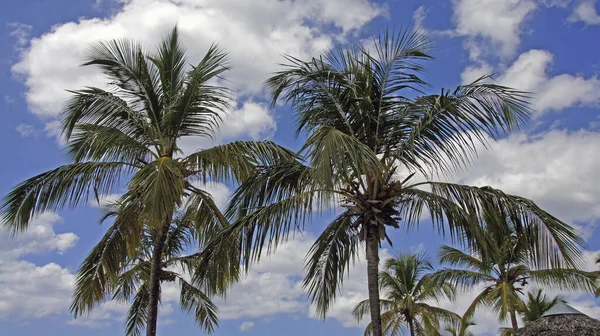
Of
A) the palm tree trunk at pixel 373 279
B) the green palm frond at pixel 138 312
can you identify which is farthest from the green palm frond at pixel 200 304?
the palm tree trunk at pixel 373 279

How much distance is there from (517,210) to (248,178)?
4939mm

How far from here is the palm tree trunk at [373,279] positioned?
32.5 feet

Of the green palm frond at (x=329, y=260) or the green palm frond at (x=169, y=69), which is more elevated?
the green palm frond at (x=169, y=69)

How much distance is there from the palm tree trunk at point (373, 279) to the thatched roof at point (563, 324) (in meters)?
5.95

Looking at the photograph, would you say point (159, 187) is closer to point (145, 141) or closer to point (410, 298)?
point (145, 141)

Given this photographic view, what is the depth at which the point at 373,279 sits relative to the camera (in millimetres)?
10273

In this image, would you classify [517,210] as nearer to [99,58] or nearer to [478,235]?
[478,235]

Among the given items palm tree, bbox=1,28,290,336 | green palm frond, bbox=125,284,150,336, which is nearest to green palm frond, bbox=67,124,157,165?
palm tree, bbox=1,28,290,336

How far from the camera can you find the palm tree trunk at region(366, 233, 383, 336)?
990cm

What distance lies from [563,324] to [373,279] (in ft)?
21.0

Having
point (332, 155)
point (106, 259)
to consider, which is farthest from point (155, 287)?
point (332, 155)

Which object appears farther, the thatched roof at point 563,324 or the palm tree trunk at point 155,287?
the thatched roof at point 563,324

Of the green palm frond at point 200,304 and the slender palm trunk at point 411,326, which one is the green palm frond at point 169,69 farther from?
the slender palm trunk at point 411,326

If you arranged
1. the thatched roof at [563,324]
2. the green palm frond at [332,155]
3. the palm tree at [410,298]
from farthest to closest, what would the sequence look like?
the palm tree at [410,298] < the thatched roof at [563,324] < the green palm frond at [332,155]
